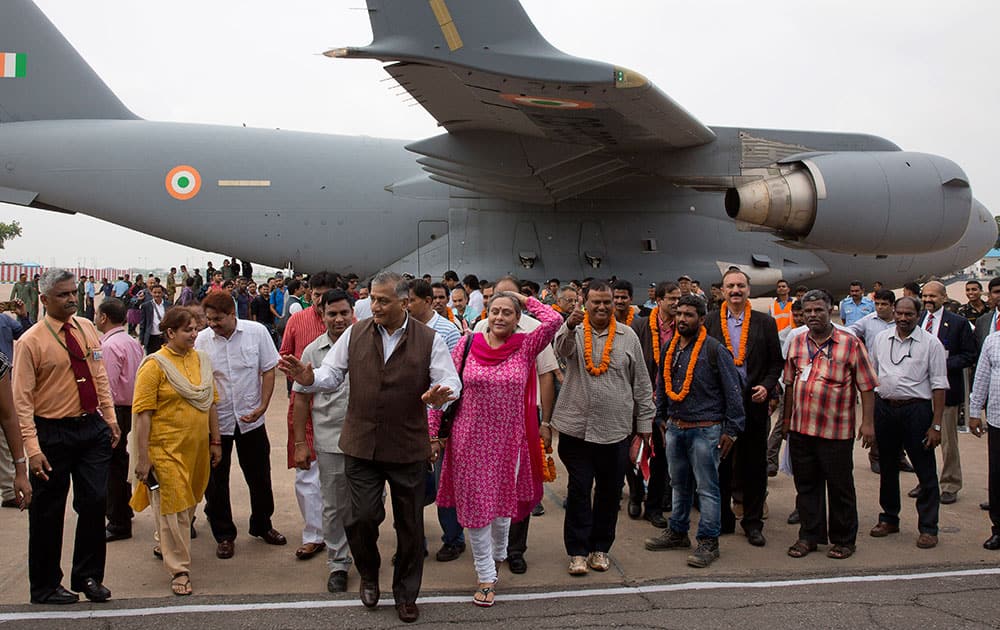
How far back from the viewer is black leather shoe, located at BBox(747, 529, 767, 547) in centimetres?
521

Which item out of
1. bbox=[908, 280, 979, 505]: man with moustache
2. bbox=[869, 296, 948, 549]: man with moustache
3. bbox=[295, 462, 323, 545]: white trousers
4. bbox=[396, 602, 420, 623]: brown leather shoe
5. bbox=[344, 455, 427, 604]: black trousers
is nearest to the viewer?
bbox=[396, 602, 420, 623]: brown leather shoe

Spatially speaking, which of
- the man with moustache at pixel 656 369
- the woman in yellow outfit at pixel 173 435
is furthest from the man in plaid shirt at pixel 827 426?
the woman in yellow outfit at pixel 173 435

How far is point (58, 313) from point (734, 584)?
4108 mm

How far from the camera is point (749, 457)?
5.46m

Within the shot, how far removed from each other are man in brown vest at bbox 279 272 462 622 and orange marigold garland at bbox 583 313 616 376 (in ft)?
3.19

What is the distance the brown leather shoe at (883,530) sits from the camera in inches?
211

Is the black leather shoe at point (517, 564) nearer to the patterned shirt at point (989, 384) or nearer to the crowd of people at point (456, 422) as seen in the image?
the crowd of people at point (456, 422)

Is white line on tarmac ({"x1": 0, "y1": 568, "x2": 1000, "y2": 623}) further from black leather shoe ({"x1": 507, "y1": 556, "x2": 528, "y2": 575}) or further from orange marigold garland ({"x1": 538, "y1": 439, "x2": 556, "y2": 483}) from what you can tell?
orange marigold garland ({"x1": 538, "y1": 439, "x2": 556, "y2": 483})

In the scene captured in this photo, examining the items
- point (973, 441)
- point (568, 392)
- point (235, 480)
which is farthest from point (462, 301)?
point (973, 441)

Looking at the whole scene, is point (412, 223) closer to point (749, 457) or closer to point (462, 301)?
point (462, 301)

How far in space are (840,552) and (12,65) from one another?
15178 millimetres

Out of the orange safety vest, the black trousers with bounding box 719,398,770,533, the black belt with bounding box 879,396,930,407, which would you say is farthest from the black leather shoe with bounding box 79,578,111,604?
the orange safety vest

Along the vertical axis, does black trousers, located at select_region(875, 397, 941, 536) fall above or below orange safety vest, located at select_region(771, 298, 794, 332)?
below

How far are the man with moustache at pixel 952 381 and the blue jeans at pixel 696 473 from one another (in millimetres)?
2391
